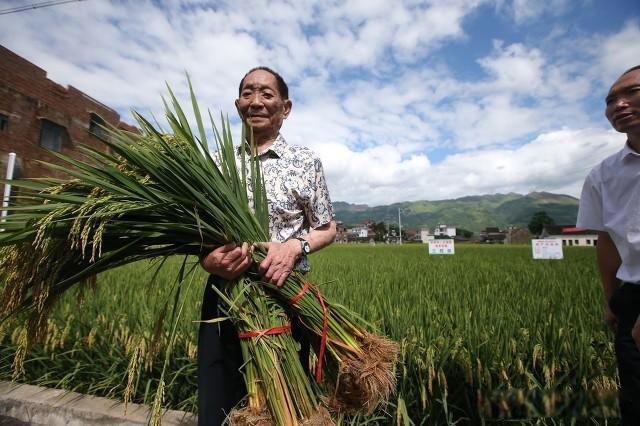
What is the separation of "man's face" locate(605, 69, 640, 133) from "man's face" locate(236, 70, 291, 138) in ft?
3.86

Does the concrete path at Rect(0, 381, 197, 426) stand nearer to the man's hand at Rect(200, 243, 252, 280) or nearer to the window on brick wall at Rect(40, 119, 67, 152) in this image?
the man's hand at Rect(200, 243, 252, 280)

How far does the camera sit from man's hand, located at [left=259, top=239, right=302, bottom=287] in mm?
1097

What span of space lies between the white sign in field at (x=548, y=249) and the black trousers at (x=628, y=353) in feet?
29.9

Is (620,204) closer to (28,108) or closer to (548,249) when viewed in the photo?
(548,249)

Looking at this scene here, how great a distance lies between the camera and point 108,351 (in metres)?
2.40

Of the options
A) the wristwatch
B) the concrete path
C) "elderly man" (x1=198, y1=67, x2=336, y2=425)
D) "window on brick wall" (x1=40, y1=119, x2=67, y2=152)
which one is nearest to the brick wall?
"window on brick wall" (x1=40, y1=119, x2=67, y2=152)

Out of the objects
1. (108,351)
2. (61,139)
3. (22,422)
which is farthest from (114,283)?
(61,139)

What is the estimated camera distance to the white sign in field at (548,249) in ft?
29.9

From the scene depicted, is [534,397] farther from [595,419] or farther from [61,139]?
[61,139]

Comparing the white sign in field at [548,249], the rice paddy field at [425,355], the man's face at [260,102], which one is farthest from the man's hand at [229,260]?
the white sign in field at [548,249]

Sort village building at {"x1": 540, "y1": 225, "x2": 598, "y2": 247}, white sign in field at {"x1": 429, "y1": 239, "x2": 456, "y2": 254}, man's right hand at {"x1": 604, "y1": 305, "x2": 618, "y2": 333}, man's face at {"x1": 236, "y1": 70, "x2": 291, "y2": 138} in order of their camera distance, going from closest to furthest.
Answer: man's face at {"x1": 236, "y1": 70, "x2": 291, "y2": 138} < man's right hand at {"x1": 604, "y1": 305, "x2": 618, "y2": 333} < white sign in field at {"x1": 429, "y1": 239, "x2": 456, "y2": 254} < village building at {"x1": 540, "y1": 225, "x2": 598, "y2": 247}

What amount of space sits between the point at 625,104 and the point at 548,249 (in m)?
9.61

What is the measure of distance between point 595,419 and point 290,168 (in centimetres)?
176

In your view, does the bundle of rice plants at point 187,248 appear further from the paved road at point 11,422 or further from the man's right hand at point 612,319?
the paved road at point 11,422
